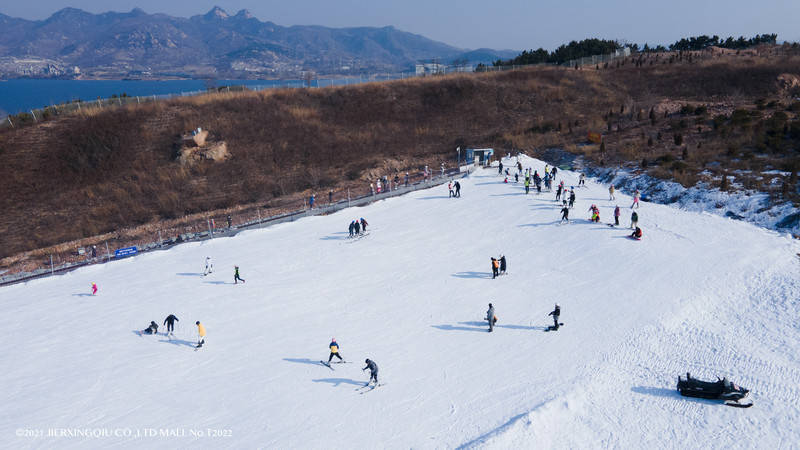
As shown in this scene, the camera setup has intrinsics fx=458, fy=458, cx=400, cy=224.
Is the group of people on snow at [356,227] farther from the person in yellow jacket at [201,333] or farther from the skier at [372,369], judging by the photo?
the skier at [372,369]

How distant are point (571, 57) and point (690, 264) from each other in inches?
2590

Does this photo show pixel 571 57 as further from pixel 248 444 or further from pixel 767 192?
pixel 248 444

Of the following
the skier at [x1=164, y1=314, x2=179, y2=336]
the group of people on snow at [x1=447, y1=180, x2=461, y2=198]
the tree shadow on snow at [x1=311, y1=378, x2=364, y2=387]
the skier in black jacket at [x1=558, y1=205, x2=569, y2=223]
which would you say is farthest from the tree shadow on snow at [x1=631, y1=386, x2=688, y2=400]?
the group of people on snow at [x1=447, y1=180, x2=461, y2=198]

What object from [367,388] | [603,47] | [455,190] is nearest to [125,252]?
[367,388]

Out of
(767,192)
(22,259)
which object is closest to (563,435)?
(767,192)

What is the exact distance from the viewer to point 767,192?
1080 inches

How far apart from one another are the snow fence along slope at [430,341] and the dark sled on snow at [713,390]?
10.4 inches

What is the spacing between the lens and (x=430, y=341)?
16.7 meters

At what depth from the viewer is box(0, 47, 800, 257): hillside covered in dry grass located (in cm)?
3781

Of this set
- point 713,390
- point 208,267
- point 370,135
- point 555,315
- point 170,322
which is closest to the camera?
point 713,390

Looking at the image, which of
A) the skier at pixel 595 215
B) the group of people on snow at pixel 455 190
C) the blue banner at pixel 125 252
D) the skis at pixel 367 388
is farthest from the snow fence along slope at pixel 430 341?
the group of people on snow at pixel 455 190

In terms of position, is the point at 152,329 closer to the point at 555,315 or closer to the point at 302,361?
the point at 302,361

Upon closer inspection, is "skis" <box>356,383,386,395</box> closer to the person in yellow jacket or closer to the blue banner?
the person in yellow jacket

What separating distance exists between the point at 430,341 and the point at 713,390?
8.62m
